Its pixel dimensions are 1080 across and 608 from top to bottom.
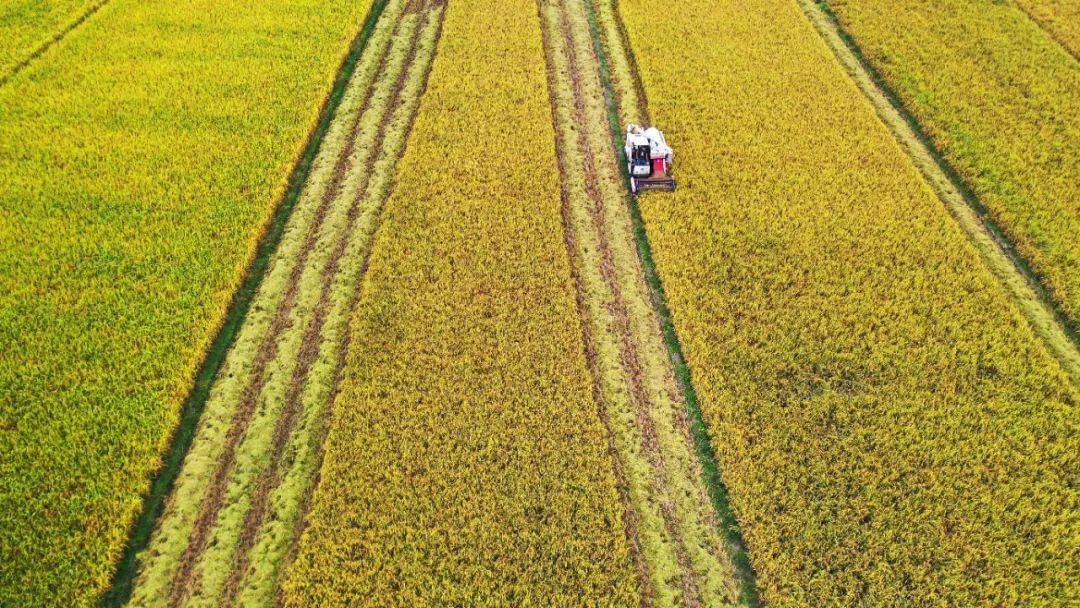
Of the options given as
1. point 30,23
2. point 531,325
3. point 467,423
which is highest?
point 30,23

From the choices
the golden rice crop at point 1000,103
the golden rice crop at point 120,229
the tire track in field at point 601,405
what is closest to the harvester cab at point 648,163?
the tire track in field at point 601,405

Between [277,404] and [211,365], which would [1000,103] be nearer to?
[277,404]

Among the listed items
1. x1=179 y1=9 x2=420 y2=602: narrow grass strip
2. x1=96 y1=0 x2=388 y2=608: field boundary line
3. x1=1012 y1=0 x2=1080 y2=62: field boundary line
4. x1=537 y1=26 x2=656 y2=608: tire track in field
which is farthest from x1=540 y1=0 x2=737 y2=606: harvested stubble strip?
x1=1012 y1=0 x2=1080 y2=62: field boundary line

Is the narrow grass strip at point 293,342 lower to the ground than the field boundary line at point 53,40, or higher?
lower

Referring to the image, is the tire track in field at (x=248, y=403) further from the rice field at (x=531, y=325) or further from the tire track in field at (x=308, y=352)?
the tire track in field at (x=308, y=352)

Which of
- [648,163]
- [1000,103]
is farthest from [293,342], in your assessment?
[1000,103]

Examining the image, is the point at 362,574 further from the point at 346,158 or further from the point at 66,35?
the point at 66,35
